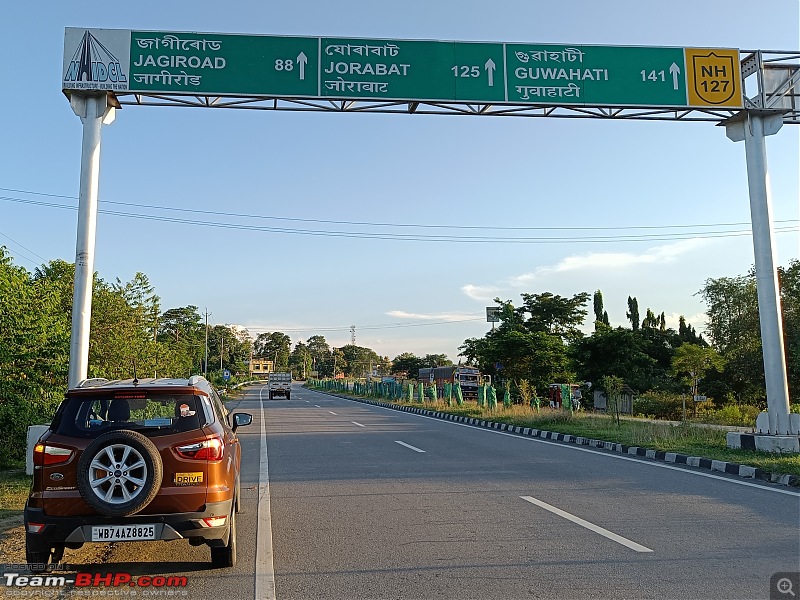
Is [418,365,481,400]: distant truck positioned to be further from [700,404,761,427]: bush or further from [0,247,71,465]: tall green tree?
[0,247,71,465]: tall green tree

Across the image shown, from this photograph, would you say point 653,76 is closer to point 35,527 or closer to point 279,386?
point 35,527

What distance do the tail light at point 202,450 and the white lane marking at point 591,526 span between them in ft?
11.9

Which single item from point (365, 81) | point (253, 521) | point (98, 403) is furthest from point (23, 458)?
point (365, 81)

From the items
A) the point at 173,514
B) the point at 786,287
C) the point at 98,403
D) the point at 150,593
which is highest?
the point at 786,287

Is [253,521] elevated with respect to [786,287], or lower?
lower

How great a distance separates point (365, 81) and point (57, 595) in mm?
9452

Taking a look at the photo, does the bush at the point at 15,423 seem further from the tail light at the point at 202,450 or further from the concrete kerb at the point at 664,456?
the concrete kerb at the point at 664,456

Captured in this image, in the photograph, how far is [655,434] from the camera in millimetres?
14719

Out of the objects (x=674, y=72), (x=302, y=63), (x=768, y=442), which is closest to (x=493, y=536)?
(x=768, y=442)

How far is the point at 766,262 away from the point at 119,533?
11.6 meters

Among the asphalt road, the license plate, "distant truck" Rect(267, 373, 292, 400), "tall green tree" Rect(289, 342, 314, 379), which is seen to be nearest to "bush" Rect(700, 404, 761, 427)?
the asphalt road

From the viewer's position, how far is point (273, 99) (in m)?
11.7

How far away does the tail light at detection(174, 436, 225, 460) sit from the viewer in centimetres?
494

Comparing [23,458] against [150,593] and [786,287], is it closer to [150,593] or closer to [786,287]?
[150,593]
